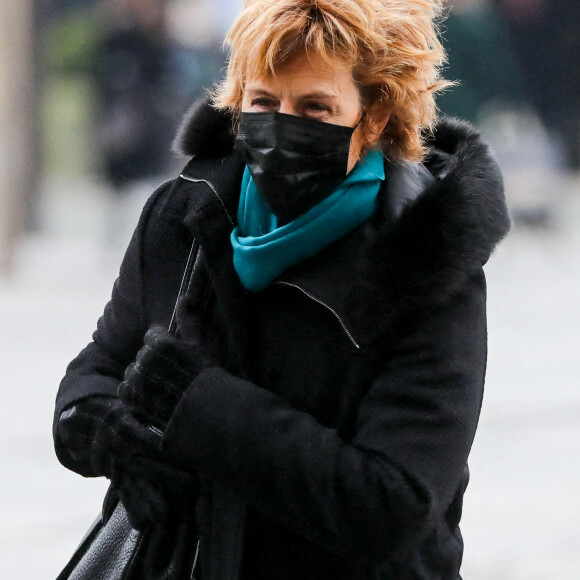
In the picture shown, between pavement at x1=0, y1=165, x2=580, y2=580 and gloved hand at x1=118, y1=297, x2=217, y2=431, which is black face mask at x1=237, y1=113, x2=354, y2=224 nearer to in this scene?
gloved hand at x1=118, y1=297, x2=217, y2=431

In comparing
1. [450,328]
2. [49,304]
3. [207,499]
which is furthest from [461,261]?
[49,304]

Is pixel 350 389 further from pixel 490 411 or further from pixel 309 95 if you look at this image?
pixel 490 411

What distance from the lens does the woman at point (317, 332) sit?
1.87 metres

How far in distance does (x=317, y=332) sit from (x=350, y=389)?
0.38 feet

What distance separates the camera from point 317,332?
2.00 metres

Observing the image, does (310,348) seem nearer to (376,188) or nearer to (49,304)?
Answer: (376,188)

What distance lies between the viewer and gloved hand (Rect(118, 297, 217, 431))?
1.91m

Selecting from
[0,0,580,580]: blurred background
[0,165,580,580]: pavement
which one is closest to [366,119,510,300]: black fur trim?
[0,165,580,580]: pavement

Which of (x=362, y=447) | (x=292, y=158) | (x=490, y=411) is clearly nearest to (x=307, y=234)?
(x=292, y=158)

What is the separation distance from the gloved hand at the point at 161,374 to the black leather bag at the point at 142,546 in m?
0.15

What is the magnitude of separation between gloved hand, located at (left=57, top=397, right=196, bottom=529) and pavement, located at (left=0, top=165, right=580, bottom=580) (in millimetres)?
1116

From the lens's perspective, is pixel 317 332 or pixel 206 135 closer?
pixel 317 332

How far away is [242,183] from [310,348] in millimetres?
317

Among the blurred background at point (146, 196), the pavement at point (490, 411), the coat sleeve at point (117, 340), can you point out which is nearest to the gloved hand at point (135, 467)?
the coat sleeve at point (117, 340)
